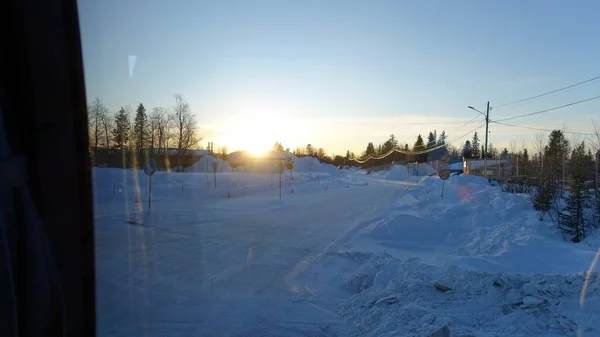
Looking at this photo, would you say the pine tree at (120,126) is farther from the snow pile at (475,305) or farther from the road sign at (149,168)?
the snow pile at (475,305)

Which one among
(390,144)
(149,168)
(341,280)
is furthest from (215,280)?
(390,144)

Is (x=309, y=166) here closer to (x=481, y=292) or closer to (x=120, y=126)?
(x=120, y=126)

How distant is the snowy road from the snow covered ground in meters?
0.02

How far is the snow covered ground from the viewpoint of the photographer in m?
5.02

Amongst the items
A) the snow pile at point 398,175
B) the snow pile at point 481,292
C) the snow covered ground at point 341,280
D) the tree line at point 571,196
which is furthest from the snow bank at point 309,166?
the snow pile at point 481,292

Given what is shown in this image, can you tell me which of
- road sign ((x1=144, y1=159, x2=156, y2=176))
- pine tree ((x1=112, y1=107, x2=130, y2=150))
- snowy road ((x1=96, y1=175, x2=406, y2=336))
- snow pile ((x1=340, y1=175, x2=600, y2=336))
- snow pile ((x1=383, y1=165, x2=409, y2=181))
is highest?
pine tree ((x1=112, y1=107, x2=130, y2=150))

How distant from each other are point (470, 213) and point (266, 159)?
66713 millimetres

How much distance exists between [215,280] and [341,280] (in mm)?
2328

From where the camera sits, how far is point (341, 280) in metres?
7.75

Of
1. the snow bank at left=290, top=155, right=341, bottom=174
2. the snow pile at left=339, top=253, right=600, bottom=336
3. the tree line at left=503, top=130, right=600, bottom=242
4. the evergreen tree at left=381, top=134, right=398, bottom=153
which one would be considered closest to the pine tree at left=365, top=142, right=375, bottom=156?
the evergreen tree at left=381, top=134, right=398, bottom=153

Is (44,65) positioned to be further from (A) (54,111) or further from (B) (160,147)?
(B) (160,147)

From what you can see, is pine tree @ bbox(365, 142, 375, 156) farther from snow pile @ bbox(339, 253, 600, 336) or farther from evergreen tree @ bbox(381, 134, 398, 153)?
snow pile @ bbox(339, 253, 600, 336)

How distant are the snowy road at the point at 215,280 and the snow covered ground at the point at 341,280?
0.08 ft

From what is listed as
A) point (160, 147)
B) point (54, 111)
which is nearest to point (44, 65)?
point (54, 111)
